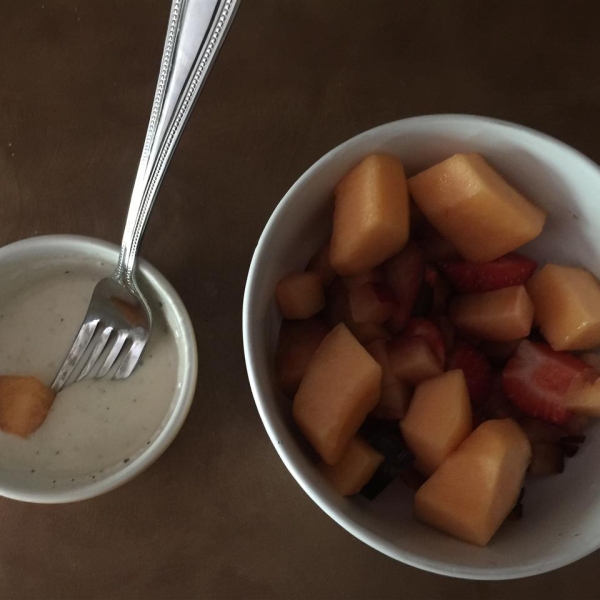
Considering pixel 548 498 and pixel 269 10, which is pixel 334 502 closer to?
pixel 548 498

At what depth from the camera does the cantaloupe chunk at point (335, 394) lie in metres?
0.56

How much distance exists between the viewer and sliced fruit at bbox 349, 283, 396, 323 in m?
0.62

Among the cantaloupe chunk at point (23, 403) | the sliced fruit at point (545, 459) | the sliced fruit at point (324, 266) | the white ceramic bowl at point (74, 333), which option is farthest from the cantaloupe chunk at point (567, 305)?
the cantaloupe chunk at point (23, 403)

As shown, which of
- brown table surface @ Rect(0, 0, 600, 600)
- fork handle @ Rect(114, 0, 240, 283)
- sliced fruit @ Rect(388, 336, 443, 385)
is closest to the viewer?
fork handle @ Rect(114, 0, 240, 283)

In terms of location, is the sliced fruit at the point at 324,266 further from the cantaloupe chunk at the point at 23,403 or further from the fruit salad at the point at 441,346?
the cantaloupe chunk at the point at 23,403

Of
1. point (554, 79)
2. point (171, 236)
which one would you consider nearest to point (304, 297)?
point (171, 236)

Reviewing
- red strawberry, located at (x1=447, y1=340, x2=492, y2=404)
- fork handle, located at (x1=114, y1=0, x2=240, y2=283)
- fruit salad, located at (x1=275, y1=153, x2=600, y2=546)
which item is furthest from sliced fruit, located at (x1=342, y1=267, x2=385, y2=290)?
fork handle, located at (x1=114, y1=0, x2=240, y2=283)

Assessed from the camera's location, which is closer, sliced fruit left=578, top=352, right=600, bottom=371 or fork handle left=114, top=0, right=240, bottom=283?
fork handle left=114, top=0, right=240, bottom=283

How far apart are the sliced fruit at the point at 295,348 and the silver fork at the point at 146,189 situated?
0.17 metres

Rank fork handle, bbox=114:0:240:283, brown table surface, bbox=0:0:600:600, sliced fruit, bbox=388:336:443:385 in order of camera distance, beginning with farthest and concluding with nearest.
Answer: brown table surface, bbox=0:0:600:600
sliced fruit, bbox=388:336:443:385
fork handle, bbox=114:0:240:283

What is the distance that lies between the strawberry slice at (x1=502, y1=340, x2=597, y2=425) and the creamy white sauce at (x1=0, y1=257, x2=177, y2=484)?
0.38 meters

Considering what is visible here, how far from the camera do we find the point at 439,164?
59cm

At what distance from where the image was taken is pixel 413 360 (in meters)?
0.62

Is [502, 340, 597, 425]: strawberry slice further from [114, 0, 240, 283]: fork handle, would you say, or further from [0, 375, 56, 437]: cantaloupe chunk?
[0, 375, 56, 437]: cantaloupe chunk
